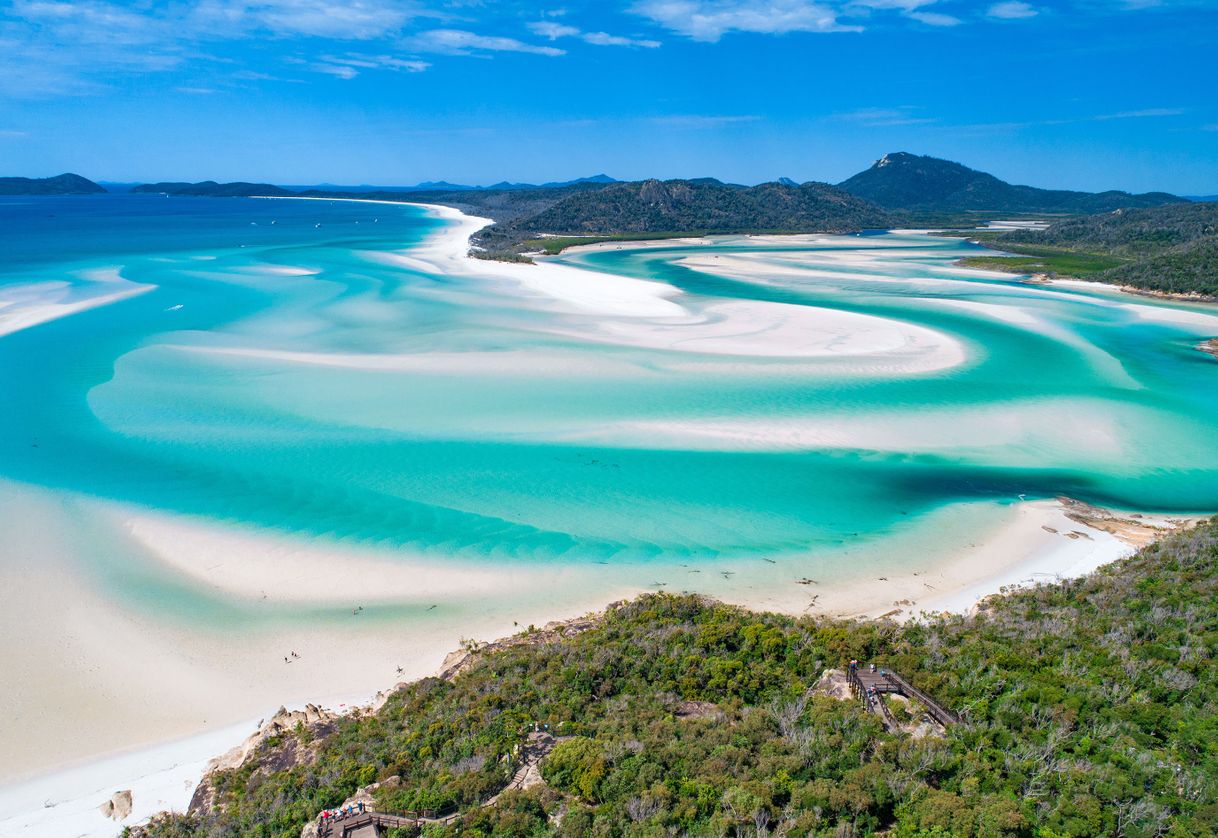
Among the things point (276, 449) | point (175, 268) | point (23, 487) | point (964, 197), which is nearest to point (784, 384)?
point (276, 449)

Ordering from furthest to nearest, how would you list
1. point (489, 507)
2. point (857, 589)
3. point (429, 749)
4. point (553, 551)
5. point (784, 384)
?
point (784, 384) → point (489, 507) → point (553, 551) → point (857, 589) → point (429, 749)

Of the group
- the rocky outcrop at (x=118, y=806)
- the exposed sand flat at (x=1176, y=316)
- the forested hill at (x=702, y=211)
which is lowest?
the rocky outcrop at (x=118, y=806)

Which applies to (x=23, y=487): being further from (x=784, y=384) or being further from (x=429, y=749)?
(x=784, y=384)

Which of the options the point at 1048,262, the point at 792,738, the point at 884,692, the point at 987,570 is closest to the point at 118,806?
the point at 792,738

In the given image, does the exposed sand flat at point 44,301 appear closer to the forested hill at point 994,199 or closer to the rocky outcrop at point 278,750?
the rocky outcrop at point 278,750

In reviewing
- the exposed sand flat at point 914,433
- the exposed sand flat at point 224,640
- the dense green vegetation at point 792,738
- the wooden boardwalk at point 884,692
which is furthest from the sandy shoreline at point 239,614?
the exposed sand flat at point 914,433
